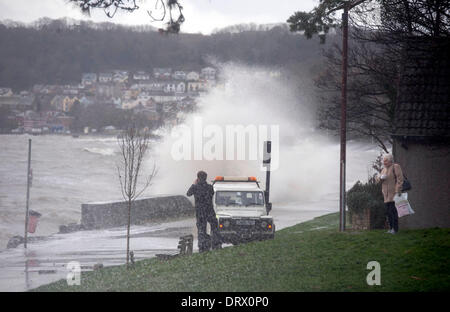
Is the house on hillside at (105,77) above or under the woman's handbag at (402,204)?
above

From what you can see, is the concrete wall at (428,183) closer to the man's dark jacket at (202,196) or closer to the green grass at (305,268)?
the green grass at (305,268)

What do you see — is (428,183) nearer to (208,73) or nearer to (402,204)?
(402,204)

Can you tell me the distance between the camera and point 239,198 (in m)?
18.8

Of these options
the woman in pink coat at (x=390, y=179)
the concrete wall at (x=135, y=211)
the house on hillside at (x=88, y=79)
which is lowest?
the concrete wall at (x=135, y=211)

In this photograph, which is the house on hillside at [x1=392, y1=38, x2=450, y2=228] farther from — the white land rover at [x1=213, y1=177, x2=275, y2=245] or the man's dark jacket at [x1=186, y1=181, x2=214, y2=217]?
the man's dark jacket at [x1=186, y1=181, x2=214, y2=217]

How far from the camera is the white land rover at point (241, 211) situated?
57.2 feet

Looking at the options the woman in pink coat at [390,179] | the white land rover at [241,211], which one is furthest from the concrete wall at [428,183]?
the woman in pink coat at [390,179]

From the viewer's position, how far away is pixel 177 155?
171ft

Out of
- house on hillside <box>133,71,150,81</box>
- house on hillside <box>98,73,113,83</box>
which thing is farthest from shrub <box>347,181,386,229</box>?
house on hillside <box>98,73,113,83</box>

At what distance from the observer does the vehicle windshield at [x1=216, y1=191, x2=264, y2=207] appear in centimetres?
1866

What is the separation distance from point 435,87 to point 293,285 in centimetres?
1027

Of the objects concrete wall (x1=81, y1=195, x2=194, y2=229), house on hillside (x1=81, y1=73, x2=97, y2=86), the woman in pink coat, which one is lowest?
concrete wall (x1=81, y1=195, x2=194, y2=229)

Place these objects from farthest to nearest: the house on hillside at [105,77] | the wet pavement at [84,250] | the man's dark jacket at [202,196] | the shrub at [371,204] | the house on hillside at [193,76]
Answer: the house on hillside at [105,77], the house on hillside at [193,76], the shrub at [371,204], the wet pavement at [84,250], the man's dark jacket at [202,196]

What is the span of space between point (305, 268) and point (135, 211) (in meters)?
20.9
